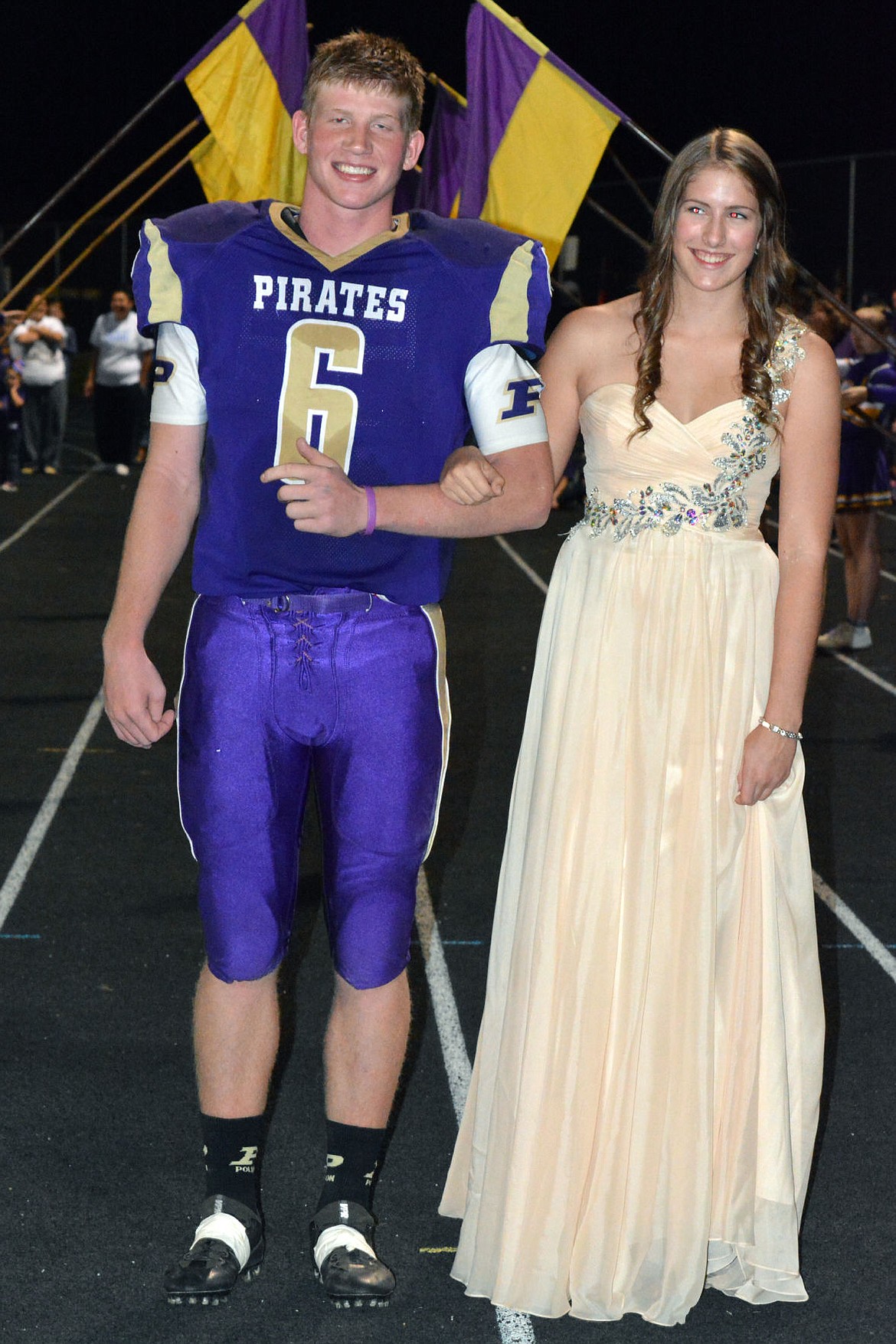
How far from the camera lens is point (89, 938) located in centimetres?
468

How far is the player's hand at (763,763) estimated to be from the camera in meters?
2.81

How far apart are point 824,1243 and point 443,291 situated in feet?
6.31

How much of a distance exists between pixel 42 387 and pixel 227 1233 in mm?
15875

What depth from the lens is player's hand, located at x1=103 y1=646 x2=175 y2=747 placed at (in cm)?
269

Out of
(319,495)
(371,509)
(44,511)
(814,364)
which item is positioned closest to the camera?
(319,495)

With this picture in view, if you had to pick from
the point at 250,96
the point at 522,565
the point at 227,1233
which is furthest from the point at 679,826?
the point at 522,565

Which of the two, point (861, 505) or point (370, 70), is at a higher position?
point (370, 70)

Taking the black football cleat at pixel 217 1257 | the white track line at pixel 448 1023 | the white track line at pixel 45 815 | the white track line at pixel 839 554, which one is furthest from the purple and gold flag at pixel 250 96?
the white track line at pixel 839 554

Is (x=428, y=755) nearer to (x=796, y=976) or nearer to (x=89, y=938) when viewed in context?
(x=796, y=976)

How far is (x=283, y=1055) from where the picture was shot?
394 centimetres

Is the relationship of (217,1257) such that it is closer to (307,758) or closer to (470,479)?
(307,758)

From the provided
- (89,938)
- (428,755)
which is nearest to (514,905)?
(428,755)

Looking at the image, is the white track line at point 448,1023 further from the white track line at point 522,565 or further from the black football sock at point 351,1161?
the white track line at point 522,565

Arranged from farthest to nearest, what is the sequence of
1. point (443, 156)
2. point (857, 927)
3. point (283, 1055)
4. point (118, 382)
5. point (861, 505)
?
point (118, 382)
point (861, 505)
point (443, 156)
point (857, 927)
point (283, 1055)
